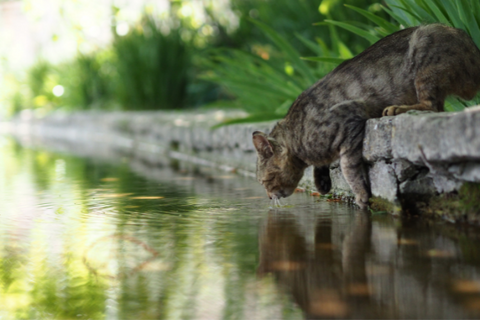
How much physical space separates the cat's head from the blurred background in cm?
65

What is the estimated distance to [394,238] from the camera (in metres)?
2.30

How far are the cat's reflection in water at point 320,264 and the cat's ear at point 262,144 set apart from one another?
1.51 feet

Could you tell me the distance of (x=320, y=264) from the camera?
199 centimetres

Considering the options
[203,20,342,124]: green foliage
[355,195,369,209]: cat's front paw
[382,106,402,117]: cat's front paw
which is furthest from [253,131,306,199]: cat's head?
[203,20,342,124]: green foliage

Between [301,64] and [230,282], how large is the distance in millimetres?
3061

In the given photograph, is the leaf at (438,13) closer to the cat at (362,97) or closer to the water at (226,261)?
the cat at (362,97)

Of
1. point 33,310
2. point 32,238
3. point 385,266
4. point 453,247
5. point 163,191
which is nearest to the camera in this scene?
point 33,310

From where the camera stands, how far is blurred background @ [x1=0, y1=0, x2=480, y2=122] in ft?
14.7

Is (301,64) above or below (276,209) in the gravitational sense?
above

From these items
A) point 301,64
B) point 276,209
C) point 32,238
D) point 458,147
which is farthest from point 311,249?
point 301,64

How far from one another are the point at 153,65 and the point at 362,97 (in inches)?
281

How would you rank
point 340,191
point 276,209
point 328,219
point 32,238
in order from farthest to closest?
point 340,191
point 276,209
point 328,219
point 32,238

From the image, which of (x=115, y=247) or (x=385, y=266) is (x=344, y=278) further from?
(x=115, y=247)

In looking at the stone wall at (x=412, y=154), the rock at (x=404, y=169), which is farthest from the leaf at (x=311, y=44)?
the rock at (x=404, y=169)
